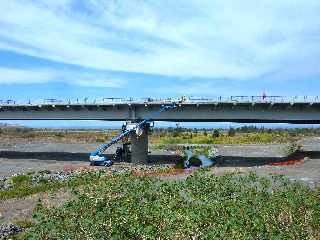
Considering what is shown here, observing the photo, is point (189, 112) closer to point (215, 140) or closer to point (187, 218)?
point (187, 218)

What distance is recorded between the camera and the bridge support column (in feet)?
219

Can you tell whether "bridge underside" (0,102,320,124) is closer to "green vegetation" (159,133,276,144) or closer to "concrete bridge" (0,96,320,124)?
"concrete bridge" (0,96,320,124)

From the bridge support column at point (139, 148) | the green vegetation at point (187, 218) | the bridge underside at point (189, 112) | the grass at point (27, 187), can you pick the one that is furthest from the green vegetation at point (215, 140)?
the green vegetation at point (187, 218)

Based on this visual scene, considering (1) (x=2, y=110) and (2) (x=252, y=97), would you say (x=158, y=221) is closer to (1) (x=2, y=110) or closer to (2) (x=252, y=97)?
(2) (x=252, y=97)

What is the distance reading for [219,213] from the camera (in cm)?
1948

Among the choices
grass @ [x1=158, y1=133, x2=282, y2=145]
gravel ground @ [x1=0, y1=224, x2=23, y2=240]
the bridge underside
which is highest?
the bridge underside

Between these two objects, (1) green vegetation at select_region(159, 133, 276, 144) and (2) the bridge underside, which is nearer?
(2) the bridge underside

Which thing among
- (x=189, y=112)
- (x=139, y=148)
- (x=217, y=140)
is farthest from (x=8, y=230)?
(x=217, y=140)

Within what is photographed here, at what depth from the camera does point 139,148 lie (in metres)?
67.5

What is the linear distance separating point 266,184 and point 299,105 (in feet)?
122

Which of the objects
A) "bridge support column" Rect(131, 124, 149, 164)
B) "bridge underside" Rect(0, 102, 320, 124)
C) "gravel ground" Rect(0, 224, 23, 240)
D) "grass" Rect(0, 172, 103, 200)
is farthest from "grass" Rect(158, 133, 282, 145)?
"gravel ground" Rect(0, 224, 23, 240)

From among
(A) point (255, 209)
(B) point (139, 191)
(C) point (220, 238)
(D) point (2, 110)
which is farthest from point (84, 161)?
(C) point (220, 238)

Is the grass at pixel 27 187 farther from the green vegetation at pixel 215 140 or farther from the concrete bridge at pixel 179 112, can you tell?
the green vegetation at pixel 215 140

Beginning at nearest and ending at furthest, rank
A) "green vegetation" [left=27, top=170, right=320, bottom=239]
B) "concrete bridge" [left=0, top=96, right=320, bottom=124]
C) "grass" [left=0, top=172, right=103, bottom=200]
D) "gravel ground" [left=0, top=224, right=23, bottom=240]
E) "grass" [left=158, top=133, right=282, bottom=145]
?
"green vegetation" [left=27, top=170, right=320, bottom=239] < "gravel ground" [left=0, top=224, right=23, bottom=240] < "grass" [left=0, top=172, right=103, bottom=200] < "concrete bridge" [left=0, top=96, right=320, bottom=124] < "grass" [left=158, top=133, right=282, bottom=145]
